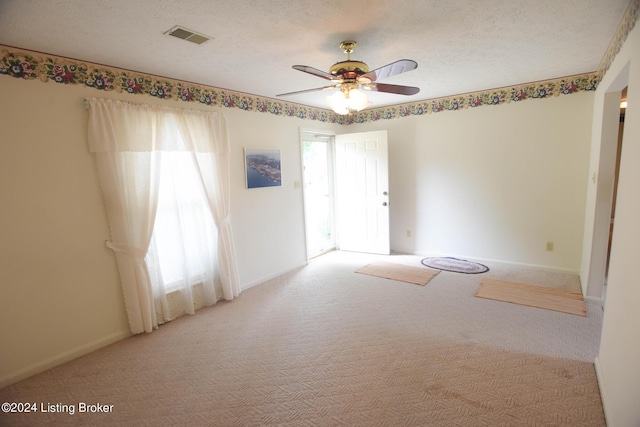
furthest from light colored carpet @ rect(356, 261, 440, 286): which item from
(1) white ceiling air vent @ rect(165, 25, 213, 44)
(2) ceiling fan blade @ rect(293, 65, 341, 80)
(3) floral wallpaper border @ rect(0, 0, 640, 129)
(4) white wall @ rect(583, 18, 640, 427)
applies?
(1) white ceiling air vent @ rect(165, 25, 213, 44)

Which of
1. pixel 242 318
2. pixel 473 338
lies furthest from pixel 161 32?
pixel 473 338

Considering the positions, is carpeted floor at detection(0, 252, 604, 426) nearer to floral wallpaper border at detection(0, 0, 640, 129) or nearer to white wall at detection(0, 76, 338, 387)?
white wall at detection(0, 76, 338, 387)

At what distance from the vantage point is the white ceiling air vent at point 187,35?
1.97 meters

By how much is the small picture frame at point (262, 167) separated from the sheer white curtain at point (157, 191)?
359 millimetres

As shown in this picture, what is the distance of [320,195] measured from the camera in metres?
5.44

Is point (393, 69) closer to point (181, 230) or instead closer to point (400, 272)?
point (181, 230)

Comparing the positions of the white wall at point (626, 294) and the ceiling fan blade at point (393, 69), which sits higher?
the ceiling fan blade at point (393, 69)

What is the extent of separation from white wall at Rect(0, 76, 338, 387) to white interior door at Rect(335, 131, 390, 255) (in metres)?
3.02

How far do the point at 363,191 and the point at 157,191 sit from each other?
10.1 ft

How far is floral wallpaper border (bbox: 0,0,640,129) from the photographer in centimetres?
219

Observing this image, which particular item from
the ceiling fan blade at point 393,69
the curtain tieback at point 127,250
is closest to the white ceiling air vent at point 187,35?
the ceiling fan blade at point 393,69

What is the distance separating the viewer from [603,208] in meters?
2.93

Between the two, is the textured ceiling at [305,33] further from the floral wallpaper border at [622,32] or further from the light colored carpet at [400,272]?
the light colored carpet at [400,272]

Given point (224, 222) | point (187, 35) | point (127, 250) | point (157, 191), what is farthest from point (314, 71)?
point (127, 250)
